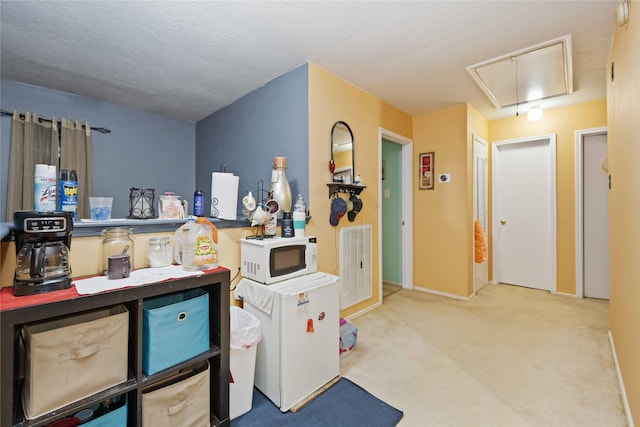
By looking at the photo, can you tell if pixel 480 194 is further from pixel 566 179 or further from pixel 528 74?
pixel 528 74

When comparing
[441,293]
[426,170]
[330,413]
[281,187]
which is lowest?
[330,413]

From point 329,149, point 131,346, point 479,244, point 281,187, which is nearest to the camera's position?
point 131,346

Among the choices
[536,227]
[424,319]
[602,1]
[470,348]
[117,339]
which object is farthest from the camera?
[536,227]

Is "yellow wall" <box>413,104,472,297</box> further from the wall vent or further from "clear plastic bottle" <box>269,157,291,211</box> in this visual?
"clear plastic bottle" <box>269,157,291,211</box>

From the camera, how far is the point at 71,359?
41.0 inches

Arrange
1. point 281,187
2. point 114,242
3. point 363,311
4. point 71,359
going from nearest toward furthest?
point 71,359
point 114,242
point 281,187
point 363,311

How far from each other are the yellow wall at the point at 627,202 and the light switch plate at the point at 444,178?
154 centimetres

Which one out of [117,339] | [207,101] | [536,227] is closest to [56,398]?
[117,339]

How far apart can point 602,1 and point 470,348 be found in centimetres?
251

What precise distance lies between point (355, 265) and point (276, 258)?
128 cm

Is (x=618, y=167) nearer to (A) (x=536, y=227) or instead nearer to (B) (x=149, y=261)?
(A) (x=536, y=227)

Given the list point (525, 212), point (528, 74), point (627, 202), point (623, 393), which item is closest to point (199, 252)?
point (627, 202)

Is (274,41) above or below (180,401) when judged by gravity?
above

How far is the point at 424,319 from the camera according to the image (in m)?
2.81
